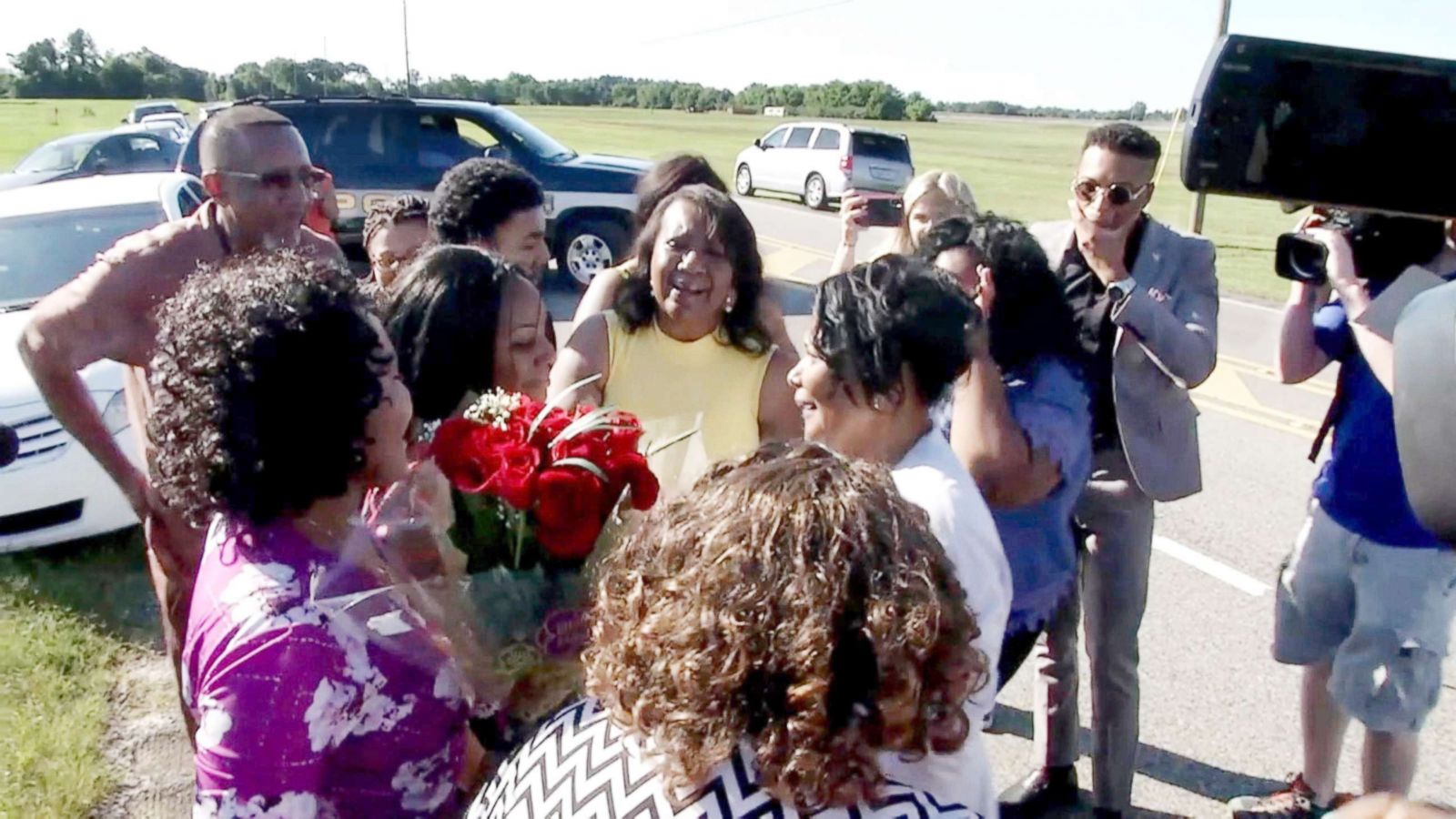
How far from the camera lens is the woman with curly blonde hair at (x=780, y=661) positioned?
1176mm

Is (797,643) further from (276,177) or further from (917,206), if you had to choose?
(917,206)

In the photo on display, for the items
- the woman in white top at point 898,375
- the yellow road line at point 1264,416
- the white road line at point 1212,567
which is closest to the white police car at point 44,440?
the woman in white top at point 898,375

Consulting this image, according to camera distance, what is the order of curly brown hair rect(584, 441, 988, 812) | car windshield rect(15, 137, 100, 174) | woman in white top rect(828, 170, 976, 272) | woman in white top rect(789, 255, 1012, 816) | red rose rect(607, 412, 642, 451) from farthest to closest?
car windshield rect(15, 137, 100, 174) → woman in white top rect(828, 170, 976, 272) → woman in white top rect(789, 255, 1012, 816) → red rose rect(607, 412, 642, 451) → curly brown hair rect(584, 441, 988, 812)

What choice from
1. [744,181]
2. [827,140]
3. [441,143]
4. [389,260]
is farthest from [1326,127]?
[744,181]

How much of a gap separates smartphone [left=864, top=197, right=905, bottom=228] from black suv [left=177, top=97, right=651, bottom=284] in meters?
8.25

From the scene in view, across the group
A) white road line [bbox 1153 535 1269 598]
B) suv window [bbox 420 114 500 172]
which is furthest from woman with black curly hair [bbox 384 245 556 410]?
suv window [bbox 420 114 500 172]

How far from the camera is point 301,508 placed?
65.2 inches

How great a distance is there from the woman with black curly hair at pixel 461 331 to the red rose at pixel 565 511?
2.55 ft

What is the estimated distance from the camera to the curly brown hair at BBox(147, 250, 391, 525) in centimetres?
161

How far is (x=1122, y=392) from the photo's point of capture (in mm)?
2979

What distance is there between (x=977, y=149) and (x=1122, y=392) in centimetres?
4052

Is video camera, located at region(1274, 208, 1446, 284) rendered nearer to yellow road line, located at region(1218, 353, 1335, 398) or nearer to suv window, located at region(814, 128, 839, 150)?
yellow road line, located at region(1218, 353, 1335, 398)

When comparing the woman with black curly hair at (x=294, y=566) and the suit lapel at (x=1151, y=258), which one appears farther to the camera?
the suit lapel at (x=1151, y=258)

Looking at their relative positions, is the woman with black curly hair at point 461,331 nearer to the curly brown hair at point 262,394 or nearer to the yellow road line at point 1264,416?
the curly brown hair at point 262,394
